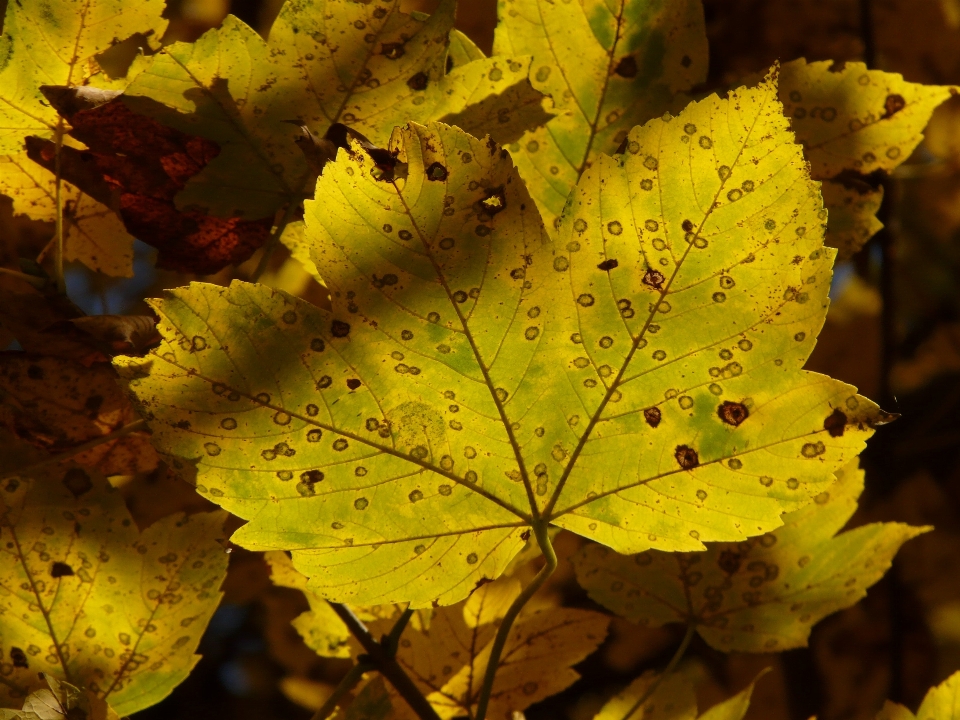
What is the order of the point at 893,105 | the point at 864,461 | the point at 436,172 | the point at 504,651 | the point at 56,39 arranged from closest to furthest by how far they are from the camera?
1. the point at 436,172
2. the point at 56,39
3. the point at 893,105
4. the point at 504,651
5. the point at 864,461

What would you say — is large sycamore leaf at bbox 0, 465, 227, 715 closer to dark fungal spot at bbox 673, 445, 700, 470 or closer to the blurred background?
dark fungal spot at bbox 673, 445, 700, 470

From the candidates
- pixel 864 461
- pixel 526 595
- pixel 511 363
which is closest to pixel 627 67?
pixel 511 363

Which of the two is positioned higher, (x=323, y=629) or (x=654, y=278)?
(x=654, y=278)

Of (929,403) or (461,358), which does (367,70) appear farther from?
(929,403)

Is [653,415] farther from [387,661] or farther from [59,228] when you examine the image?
[59,228]

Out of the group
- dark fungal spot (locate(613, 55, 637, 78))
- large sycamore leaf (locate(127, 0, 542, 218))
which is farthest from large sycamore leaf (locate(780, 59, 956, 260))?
large sycamore leaf (locate(127, 0, 542, 218))

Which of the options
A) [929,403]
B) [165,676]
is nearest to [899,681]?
[929,403]
